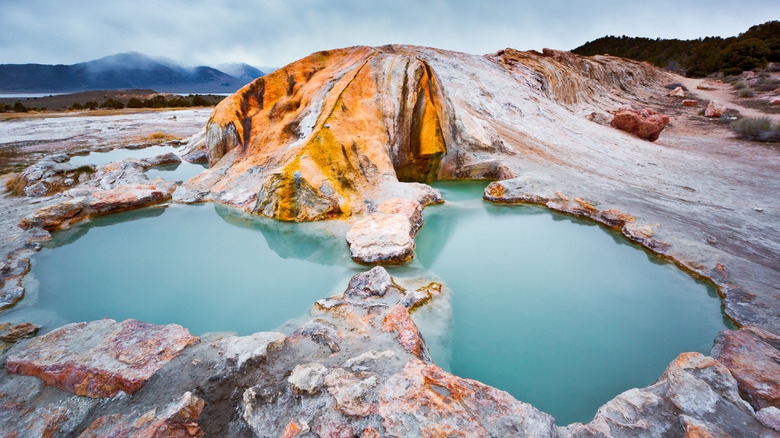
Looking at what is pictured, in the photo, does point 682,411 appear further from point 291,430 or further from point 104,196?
point 104,196

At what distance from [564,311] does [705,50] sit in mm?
60934

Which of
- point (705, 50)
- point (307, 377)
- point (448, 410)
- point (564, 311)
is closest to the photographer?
point (448, 410)

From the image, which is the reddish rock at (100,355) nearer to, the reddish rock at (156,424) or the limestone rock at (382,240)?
the reddish rock at (156,424)

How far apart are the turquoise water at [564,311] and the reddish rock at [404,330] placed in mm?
661

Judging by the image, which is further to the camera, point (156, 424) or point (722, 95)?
point (722, 95)

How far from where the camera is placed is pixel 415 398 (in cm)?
232

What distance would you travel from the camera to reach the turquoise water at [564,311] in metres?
3.30

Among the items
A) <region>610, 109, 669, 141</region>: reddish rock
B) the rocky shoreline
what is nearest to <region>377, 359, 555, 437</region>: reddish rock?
the rocky shoreline

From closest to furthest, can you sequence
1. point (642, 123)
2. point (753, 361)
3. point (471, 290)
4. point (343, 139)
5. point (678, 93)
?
point (753, 361) → point (471, 290) → point (343, 139) → point (642, 123) → point (678, 93)

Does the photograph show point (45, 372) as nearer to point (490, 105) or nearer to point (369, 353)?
point (369, 353)

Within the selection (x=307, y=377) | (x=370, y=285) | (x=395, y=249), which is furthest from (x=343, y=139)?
(x=307, y=377)

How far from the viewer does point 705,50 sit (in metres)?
41.6

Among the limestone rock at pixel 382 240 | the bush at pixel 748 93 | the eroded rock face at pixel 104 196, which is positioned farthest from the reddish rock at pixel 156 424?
the bush at pixel 748 93

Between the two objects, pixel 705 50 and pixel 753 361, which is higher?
pixel 705 50
